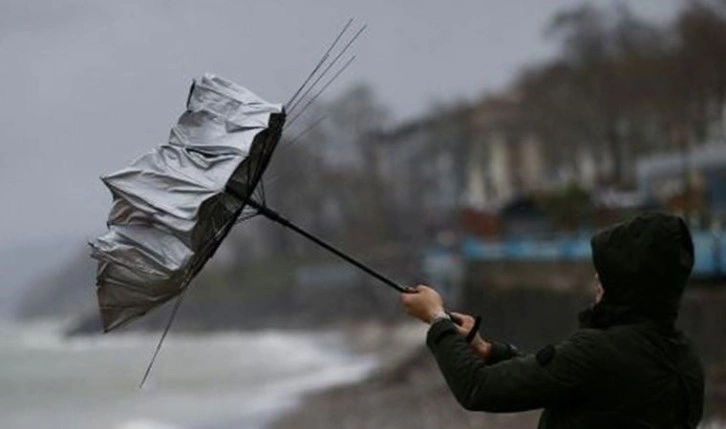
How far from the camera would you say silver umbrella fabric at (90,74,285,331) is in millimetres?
3500

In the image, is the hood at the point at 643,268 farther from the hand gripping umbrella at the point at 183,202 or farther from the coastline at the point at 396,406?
the coastline at the point at 396,406

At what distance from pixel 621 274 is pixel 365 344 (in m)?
68.1

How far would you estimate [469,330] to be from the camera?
3234 mm

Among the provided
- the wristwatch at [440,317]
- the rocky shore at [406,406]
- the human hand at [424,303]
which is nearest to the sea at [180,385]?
the rocky shore at [406,406]

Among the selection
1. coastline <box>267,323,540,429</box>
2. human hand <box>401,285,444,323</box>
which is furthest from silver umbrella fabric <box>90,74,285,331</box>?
coastline <box>267,323,540,429</box>

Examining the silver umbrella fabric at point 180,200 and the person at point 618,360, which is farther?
the silver umbrella fabric at point 180,200

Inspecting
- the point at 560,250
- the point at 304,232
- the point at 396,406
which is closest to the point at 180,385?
the point at 560,250

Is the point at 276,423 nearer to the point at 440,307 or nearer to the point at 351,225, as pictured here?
the point at 440,307

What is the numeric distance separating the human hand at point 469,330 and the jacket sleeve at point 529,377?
144 millimetres

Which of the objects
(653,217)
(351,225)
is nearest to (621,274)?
(653,217)

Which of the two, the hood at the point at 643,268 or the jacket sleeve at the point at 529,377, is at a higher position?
the hood at the point at 643,268

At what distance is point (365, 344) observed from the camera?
2788 inches

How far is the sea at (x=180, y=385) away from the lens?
3324cm

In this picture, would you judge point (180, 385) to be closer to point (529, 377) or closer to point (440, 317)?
point (440, 317)
